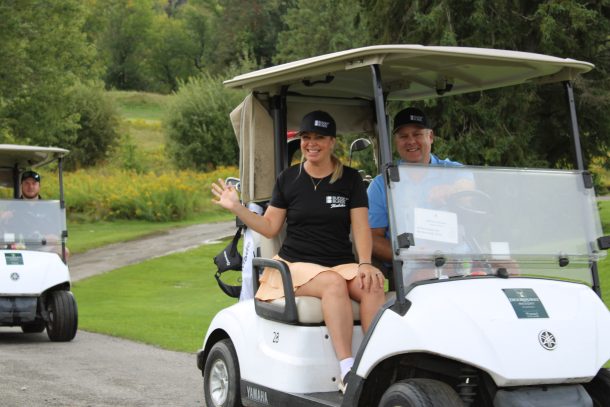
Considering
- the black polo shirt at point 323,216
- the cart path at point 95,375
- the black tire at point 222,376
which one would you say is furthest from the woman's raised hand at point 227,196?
the cart path at point 95,375

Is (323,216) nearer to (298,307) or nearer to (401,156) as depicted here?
(298,307)

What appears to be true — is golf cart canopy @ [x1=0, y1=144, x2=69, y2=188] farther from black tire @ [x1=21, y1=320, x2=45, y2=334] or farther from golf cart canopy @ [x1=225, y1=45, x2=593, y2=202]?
golf cart canopy @ [x1=225, y1=45, x2=593, y2=202]

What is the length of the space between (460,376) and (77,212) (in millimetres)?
27924

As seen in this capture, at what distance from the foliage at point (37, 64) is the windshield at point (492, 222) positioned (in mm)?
19353

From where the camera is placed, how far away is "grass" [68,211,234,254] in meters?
26.5

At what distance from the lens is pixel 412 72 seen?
6441 millimetres

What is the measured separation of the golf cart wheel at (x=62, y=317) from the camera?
442 inches

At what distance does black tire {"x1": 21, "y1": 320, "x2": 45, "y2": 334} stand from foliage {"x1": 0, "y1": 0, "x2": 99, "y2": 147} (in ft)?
39.2

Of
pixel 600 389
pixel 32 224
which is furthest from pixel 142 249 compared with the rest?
pixel 600 389

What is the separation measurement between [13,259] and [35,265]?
0.23 metres

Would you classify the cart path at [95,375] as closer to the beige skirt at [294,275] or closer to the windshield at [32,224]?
the windshield at [32,224]

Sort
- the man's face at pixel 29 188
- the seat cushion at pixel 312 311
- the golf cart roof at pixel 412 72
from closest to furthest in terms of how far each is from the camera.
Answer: the golf cart roof at pixel 412 72 → the seat cushion at pixel 312 311 → the man's face at pixel 29 188

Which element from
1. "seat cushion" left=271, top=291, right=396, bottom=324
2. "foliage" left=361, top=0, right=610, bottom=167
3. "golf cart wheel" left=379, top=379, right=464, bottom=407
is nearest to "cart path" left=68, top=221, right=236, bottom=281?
"foliage" left=361, top=0, right=610, bottom=167

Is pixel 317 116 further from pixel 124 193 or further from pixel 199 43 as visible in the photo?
pixel 199 43
